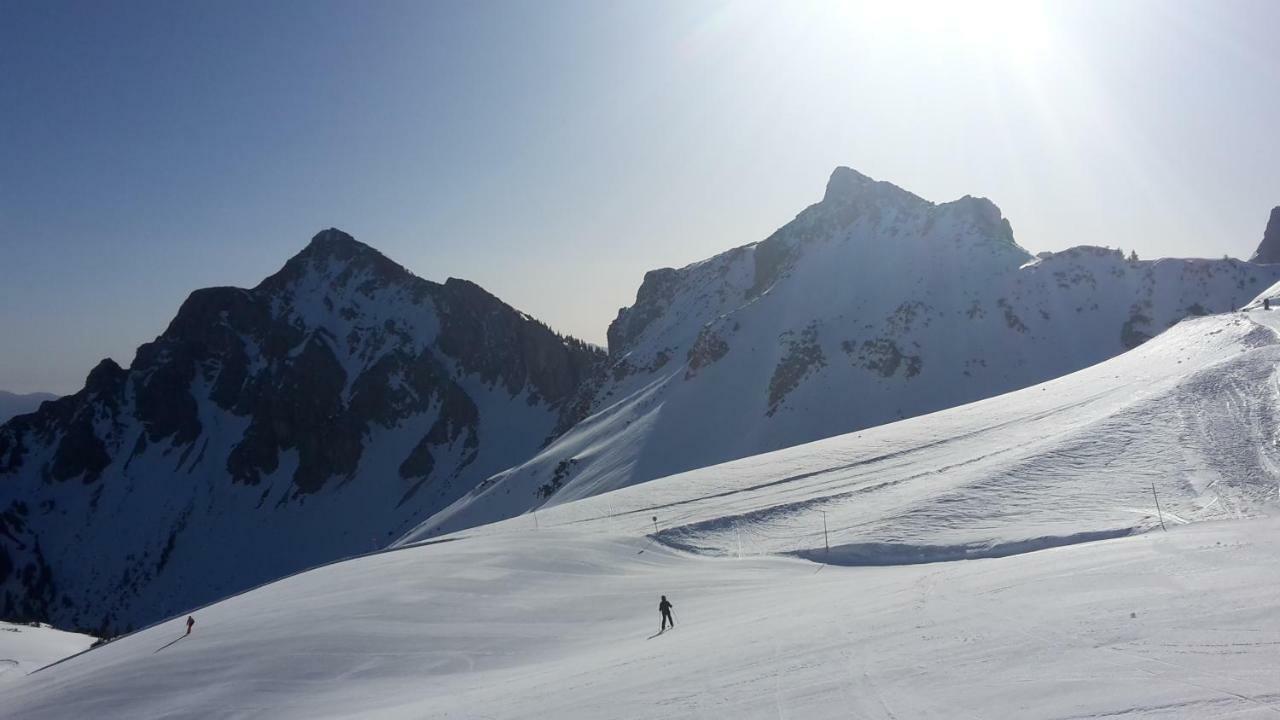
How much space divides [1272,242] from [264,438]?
197351 millimetres

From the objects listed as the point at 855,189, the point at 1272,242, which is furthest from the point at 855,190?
the point at 1272,242

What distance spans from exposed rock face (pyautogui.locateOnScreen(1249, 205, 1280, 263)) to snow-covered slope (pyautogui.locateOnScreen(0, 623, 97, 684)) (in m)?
153

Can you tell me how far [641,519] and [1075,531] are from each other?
61.3 ft

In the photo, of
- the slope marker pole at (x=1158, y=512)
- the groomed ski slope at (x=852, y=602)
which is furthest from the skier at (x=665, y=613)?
the slope marker pole at (x=1158, y=512)

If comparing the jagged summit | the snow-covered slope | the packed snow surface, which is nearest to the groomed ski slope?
the snow-covered slope

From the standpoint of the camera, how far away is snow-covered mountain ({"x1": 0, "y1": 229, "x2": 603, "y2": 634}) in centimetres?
13975

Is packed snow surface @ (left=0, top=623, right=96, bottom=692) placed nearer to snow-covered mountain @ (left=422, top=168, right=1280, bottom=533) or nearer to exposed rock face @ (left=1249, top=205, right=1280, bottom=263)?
snow-covered mountain @ (left=422, top=168, right=1280, bottom=533)

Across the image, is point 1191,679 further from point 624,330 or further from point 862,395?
point 624,330

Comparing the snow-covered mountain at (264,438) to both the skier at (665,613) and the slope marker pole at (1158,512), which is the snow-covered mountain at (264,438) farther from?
the slope marker pole at (1158,512)

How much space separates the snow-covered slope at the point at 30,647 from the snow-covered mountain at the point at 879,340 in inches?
1567

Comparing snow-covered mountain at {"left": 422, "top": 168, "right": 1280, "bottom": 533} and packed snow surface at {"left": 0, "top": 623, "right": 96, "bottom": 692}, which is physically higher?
snow-covered mountain at {"left": 422, "top": 168, "right": 1280, "bottom": 533}

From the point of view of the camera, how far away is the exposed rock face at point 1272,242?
367 ft

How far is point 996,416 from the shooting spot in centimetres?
3953

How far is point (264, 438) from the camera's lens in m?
162
